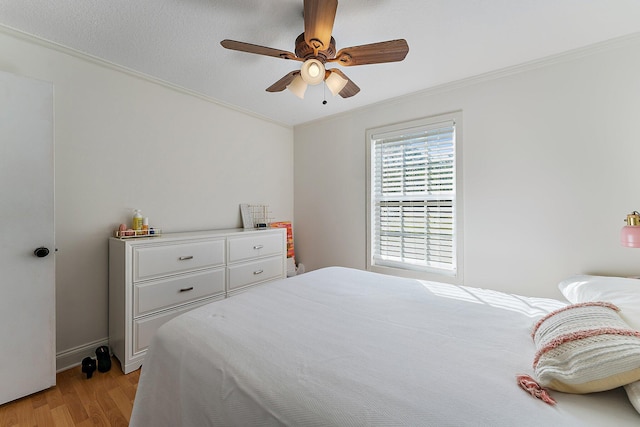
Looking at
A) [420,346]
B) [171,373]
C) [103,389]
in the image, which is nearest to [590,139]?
[420,346]

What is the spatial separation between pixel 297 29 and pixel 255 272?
2.23 metres

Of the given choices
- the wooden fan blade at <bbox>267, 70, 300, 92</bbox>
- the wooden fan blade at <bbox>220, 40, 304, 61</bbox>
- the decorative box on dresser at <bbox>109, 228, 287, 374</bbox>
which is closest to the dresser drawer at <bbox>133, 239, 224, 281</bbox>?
the decorative box on dresser at <bbox>109, 228, 287, 374</bbox>

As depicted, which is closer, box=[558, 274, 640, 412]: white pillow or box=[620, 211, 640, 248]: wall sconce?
box=[558, 274, 640, 412]: white pillow

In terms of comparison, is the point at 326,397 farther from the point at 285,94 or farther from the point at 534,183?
the point at 285,94

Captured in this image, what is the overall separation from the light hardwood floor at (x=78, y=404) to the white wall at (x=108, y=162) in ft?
1.16

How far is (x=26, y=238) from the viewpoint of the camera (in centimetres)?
168

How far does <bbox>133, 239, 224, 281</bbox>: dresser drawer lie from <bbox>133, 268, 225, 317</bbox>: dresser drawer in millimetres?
68

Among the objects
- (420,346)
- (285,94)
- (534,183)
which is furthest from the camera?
(285,94)

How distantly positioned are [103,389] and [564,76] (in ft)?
13.5

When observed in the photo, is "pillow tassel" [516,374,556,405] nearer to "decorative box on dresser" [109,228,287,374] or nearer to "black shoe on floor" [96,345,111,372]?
"decorative box on dresser" [109,228,287,374]

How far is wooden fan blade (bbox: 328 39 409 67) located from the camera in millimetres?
1558

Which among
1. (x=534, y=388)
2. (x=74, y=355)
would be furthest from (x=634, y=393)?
(x=74, y=355)

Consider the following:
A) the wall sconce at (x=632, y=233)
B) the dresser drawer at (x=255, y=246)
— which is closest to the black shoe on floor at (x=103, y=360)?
the dresser drawer at (x=255, y=246)

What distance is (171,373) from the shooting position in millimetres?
1061
